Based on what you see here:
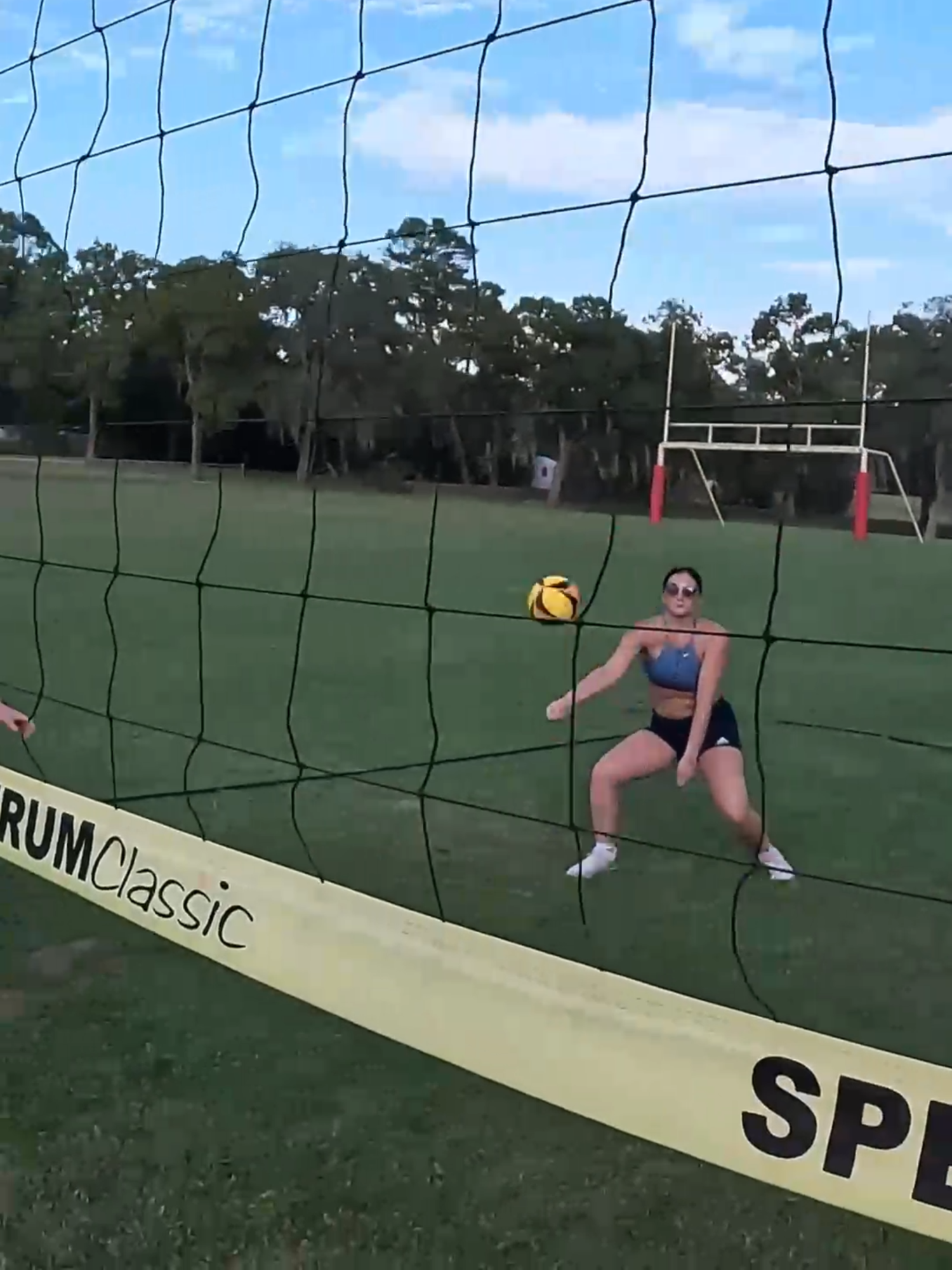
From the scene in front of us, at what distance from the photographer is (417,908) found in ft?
11.5

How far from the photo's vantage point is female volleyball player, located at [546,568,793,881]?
3.82 m

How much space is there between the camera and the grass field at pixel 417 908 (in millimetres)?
2039

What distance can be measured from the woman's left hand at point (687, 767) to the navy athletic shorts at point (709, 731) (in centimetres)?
8

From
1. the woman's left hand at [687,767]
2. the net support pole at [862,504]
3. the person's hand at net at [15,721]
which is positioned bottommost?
the woman's left hand at [687,767]

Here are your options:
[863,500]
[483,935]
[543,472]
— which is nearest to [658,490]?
[543,472]

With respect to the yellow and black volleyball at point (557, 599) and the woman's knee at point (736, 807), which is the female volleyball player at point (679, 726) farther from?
the yellow and black volleyball at point (557, 599)

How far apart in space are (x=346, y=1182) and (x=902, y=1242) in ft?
2.54

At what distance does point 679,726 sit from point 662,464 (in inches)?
126

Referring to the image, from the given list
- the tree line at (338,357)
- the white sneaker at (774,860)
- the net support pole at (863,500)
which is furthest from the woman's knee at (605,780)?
the net support pole at (863,500)

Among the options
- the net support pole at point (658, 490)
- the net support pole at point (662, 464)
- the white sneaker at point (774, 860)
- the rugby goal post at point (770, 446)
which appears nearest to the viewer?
the white sneaker at point (774, 860)

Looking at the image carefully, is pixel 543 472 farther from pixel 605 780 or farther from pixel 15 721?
pixel 15 721

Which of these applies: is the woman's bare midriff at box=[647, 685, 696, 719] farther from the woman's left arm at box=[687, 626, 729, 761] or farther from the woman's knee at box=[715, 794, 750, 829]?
the woman's knee at box=[715, 794, 750, 829]

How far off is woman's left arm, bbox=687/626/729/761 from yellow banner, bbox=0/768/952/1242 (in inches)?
59.3

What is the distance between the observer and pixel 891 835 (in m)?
4.35
